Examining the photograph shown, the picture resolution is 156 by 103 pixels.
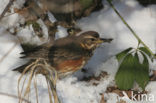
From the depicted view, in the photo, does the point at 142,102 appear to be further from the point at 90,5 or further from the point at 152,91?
the point at 90,5

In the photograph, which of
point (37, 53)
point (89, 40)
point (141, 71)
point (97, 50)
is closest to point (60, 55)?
point (37, 53)

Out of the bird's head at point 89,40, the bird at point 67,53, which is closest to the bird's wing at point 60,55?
the bird at point 67,53

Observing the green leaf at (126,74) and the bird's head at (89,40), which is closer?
the green leaf at (126,74)

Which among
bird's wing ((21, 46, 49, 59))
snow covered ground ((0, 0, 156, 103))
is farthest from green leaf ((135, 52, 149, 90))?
bird's wing ((21, 46, 49, 59))

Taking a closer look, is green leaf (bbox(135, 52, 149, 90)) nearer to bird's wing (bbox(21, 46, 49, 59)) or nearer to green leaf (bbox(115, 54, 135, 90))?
green leaf (bbox(115, 54, 135, 90))

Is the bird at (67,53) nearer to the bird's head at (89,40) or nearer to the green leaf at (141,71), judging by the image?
the bird's head at (89,40)

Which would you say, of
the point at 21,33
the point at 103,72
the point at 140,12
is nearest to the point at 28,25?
the point at 21,33
